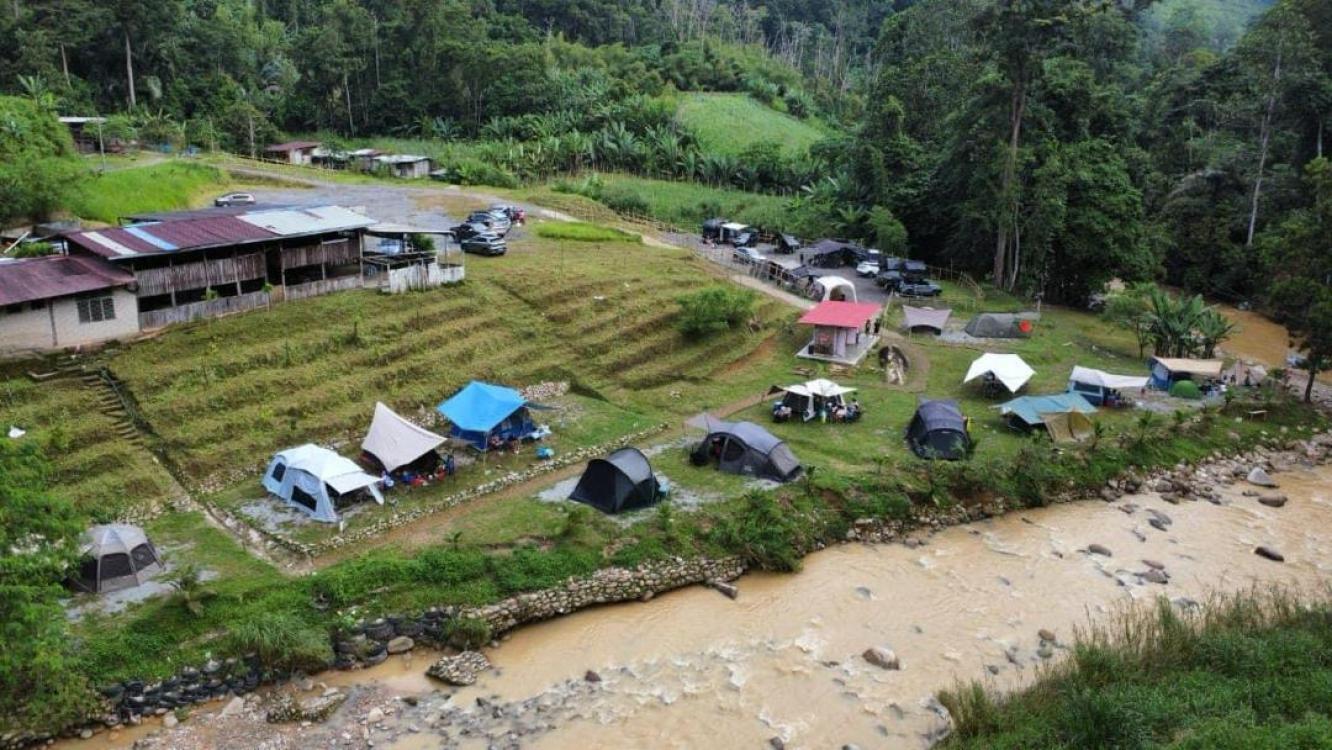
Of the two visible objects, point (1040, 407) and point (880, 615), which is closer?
point (880, 615)

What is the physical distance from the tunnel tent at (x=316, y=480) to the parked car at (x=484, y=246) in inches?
753

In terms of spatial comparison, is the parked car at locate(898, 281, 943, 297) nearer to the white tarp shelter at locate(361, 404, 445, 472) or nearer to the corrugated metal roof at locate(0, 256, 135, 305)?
the white tarp shelter at locate(361, 404, 445, 472)

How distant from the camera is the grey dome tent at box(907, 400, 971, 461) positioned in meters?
29.7

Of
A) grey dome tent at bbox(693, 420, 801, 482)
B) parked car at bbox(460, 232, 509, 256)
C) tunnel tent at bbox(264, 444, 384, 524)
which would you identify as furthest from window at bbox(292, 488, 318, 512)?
parked car at bbox(460, 232, 509, 256)

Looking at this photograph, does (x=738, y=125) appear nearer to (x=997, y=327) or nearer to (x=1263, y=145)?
(x=1263, y=145)

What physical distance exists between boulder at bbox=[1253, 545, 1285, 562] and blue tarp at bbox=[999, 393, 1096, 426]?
7114 mm

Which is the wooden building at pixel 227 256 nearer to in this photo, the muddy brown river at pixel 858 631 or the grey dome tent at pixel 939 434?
the muddy brown river at pixel 858 631

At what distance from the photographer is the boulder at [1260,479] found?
104 feet

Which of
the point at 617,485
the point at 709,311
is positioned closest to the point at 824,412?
the point at 709,311

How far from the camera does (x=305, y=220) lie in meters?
35.7

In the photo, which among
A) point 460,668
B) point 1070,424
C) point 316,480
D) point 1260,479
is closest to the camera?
point 460,668

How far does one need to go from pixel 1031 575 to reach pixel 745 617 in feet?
27.9

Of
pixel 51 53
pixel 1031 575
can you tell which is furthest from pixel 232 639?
pixel 51 53

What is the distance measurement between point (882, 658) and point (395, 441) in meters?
15.0
